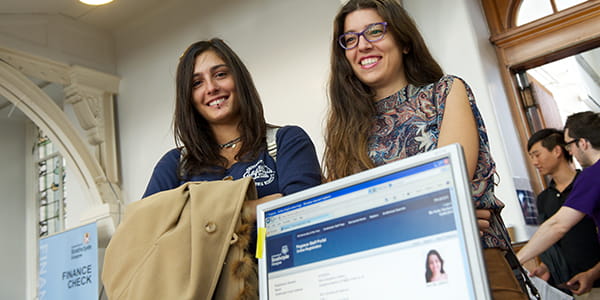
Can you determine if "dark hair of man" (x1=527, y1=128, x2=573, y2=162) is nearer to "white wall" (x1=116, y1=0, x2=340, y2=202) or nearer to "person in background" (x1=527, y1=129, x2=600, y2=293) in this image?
"person in background" (x1=527, y1=129, x2=600, y2=293)

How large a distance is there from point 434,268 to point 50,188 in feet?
19.9

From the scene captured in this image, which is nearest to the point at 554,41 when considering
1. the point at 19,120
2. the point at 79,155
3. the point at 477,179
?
the point at 477,179

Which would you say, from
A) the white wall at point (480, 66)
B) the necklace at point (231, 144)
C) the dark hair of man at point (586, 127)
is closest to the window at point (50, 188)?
the white wall at point (480, 66)

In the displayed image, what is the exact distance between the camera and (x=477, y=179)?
112 centimetres

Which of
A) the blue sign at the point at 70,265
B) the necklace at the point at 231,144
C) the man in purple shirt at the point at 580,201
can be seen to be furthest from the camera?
the blue sign at the point at 70,265

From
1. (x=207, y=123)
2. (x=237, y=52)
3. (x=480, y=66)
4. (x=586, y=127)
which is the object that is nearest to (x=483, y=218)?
(x=207, y=123)

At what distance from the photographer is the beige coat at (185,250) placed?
3.34 ft

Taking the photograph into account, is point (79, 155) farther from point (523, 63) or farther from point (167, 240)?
point (167, 240)

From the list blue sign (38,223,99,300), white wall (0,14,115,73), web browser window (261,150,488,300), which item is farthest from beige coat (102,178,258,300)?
white wall (0,14,115,73)

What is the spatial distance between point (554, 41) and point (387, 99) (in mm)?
2250

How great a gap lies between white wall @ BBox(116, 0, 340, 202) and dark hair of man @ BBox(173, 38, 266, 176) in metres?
1.93

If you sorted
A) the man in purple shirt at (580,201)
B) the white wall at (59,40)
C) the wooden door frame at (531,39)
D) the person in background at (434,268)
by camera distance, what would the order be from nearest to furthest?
1. the person in background at (434,268)
2. the man in purple shirt at (580,201)
3. the wooden door frame at (531,39)
4. the white wall at (59,40)

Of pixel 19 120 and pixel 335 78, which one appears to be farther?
pixel 19 120

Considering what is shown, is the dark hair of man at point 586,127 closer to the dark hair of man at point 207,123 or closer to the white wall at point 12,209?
the dark hair of man at point 207,123
